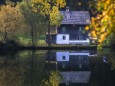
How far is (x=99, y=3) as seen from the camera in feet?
12.8

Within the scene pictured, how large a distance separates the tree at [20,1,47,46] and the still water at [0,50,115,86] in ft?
29.1

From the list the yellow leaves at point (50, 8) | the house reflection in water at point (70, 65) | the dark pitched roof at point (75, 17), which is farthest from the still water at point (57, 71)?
the dark pitched roof at point (75, 17)

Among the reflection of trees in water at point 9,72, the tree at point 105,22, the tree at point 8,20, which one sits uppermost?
the tree at point 8,20

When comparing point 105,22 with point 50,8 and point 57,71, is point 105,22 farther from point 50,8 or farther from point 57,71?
point 50,8

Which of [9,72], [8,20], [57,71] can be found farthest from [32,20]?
[9,72]

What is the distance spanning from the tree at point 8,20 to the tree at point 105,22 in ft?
164

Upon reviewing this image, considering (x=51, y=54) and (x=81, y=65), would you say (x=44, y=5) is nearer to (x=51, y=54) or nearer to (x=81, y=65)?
(x=51, y=54)

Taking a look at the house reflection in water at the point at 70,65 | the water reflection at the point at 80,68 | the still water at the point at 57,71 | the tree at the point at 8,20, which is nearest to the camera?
the still water at the point at 57,71

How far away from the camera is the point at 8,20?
53719 millimetres

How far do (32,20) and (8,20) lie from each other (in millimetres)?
3685

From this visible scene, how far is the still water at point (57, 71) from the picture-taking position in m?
27.2

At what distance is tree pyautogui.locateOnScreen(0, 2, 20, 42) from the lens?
2103 inches

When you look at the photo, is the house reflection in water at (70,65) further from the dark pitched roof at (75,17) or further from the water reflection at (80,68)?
the dark pitched roof at (75,17)

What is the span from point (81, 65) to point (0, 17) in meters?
19.2
